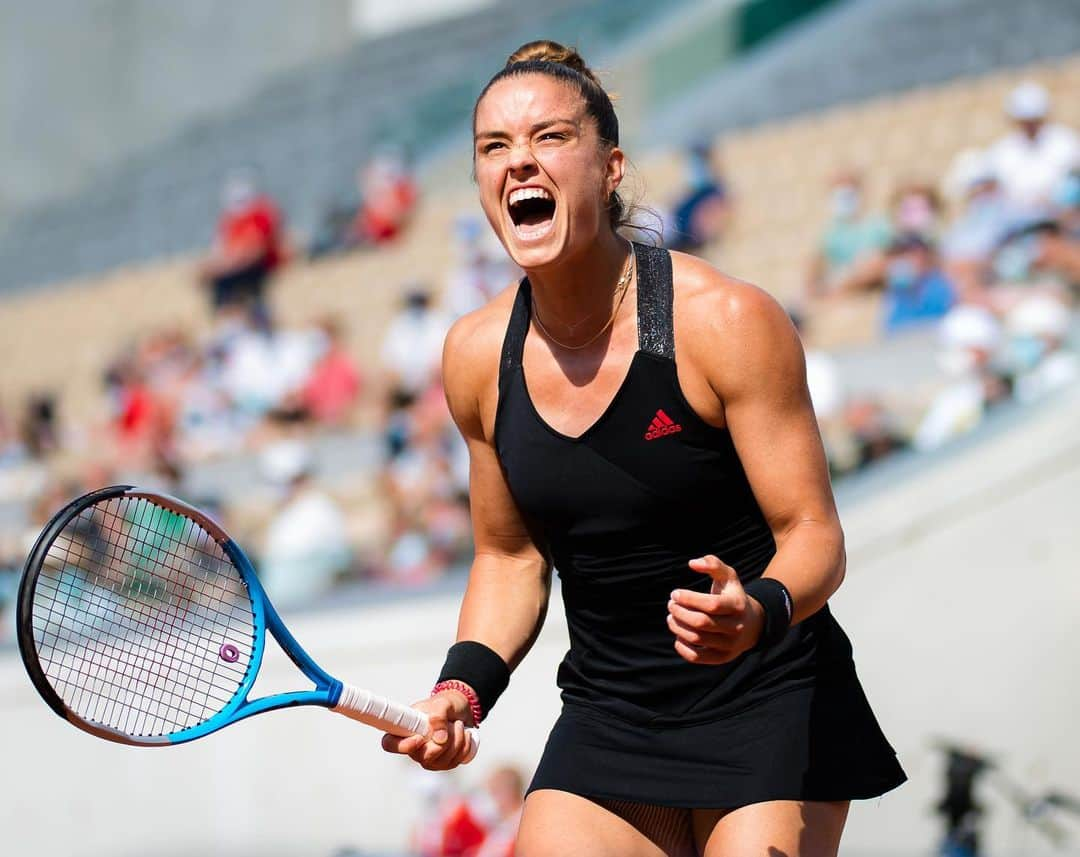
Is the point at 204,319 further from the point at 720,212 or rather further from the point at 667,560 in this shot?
the point at 667,560

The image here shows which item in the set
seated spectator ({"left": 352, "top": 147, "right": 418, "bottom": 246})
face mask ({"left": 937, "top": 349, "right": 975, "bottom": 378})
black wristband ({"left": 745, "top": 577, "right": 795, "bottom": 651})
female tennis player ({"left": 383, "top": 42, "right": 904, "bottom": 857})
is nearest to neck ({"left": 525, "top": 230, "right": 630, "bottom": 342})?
female tennis player ({"left": 383, "top": 42, "right": 904, "bottom": 857})

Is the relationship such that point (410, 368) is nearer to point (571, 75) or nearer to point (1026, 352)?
point (1026, 352)

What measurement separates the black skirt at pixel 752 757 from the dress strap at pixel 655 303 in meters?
0.63

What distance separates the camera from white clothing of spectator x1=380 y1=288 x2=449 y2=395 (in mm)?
10305

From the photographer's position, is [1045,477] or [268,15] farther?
[268,15]

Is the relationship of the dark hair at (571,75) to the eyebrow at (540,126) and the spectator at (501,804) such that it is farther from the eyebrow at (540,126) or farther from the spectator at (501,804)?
the spectator at (501,804)

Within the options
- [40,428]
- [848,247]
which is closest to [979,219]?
[848,247]

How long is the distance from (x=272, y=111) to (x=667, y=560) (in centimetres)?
1643

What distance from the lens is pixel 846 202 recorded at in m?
9.55

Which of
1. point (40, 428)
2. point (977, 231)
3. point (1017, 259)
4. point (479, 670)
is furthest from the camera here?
point (40, 428)

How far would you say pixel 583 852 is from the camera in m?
2.75

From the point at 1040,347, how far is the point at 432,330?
476cm

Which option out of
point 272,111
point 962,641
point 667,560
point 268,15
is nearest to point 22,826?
point 962,641

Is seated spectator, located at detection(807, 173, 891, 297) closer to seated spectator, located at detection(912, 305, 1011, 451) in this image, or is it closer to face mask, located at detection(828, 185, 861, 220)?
face mask, located at detection(828, 185, 861, 220)
